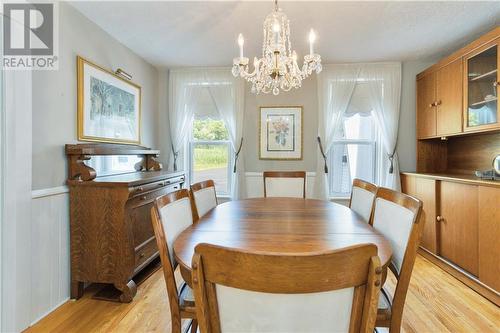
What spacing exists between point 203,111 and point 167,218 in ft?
8.44

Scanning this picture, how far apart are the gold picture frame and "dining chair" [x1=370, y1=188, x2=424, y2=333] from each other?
2.39 m

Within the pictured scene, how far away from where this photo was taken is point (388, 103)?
3.36 metres

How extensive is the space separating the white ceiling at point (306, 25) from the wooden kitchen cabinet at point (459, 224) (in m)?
1.52

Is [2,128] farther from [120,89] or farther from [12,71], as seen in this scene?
[120,89]

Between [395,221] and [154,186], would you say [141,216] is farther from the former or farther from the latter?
[395,221]

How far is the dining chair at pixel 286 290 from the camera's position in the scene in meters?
0.60

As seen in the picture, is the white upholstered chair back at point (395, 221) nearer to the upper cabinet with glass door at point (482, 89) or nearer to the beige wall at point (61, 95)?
the upper cabinet with glass door at point (482, 89)

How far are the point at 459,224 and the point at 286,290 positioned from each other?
262 cm

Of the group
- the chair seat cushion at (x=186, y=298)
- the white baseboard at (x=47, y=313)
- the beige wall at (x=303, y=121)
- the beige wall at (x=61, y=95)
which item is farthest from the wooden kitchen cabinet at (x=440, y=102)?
the white baseboard at (x=47, y=313)

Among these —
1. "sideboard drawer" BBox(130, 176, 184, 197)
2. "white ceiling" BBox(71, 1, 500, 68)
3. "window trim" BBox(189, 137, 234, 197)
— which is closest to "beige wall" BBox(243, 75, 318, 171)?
"window trim" BBox(189, 137, 234, 197)

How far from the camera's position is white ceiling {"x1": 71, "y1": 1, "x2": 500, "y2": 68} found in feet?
6.94

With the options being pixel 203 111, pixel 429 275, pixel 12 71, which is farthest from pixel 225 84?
pixel 429 275

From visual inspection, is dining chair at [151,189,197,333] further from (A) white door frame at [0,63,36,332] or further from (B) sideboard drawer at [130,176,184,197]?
(A) white door frame at [0,63,36,332]

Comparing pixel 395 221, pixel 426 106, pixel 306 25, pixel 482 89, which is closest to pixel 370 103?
pixel 426 106
